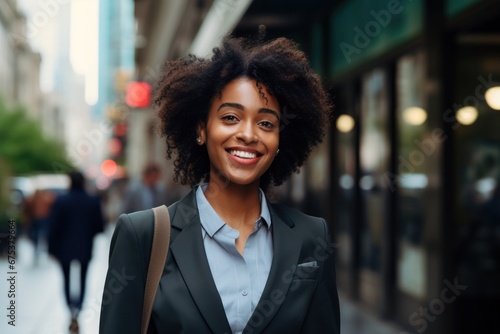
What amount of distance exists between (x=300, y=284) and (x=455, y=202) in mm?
5669

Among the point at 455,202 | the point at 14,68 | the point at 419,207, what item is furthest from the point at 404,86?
the point at 14,68

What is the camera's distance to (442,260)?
780 centimetres

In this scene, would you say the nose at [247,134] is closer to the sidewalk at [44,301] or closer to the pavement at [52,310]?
the pavement at [52,310]

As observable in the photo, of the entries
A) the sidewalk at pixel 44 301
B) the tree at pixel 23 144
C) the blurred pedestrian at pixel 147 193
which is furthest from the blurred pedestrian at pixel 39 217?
the tree at pixel 23 144

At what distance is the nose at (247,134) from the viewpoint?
2586 millimetres

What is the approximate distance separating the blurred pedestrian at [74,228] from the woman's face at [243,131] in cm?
757

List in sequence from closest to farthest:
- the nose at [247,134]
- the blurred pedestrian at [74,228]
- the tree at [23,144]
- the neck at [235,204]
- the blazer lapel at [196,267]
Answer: the blazer lapel at [196,267]
the nose at [247,134]
the neck at [235,204]
the blurred pedestrian at [74,228]
the tree at [23,144]

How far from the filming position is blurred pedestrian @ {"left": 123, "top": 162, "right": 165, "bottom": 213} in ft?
40.2

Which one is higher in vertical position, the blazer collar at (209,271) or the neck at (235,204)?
the neck at (235,204)

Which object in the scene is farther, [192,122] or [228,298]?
[192,122]

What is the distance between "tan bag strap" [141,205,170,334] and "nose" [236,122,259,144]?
0.34 metres

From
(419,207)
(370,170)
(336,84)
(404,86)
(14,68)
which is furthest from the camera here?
(14,68)

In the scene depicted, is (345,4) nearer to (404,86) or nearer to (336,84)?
(336,84)

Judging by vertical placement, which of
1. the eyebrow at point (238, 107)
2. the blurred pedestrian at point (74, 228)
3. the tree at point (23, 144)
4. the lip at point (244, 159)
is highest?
the eyebrow at point (238, 107)
